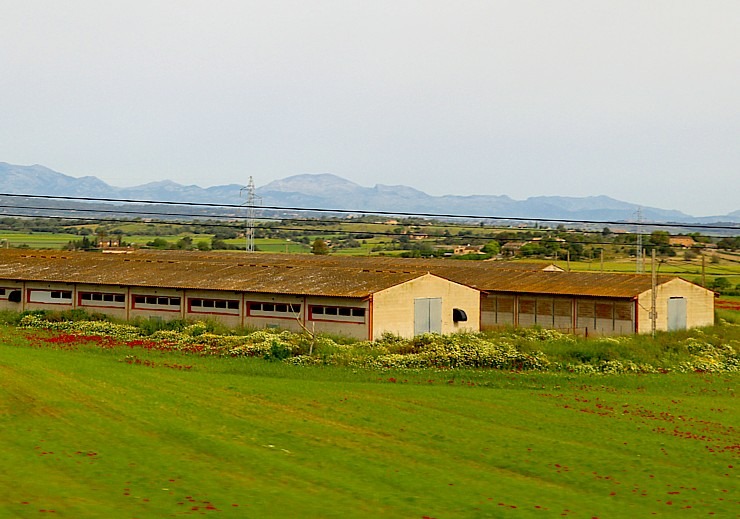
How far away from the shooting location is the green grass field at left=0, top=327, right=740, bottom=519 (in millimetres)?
20969

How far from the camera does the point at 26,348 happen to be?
45031mm

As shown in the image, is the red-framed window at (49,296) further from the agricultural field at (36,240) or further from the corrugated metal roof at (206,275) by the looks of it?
the agricultural field at (36,240)

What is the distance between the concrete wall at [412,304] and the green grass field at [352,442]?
9235mm

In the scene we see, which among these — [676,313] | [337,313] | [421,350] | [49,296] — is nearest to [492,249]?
[676,313]

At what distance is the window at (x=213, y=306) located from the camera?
54.1 meters

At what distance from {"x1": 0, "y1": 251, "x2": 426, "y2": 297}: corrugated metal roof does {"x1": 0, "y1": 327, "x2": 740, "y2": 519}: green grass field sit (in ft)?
37.4

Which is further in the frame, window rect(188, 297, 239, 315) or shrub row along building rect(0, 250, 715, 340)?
window rect(188, 297, 239, 315)

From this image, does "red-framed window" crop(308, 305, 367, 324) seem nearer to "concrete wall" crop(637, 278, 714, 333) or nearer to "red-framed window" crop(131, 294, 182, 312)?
"red-framed window" crop(131, 294, 182, 312)

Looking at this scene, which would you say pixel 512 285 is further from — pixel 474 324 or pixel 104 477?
pixel 104 477

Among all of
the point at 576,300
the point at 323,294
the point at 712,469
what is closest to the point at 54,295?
the point at 323,294

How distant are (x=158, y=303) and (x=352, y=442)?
105 ft

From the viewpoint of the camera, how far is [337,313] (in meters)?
51.0

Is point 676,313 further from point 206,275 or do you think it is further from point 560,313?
Answer: point 206,275

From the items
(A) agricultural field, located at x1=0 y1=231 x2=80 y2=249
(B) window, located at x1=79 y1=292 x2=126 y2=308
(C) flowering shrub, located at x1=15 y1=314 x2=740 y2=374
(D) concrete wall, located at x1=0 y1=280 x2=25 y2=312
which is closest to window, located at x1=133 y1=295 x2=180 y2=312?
(B) window, located at x1=79 y1=292 x2=126 y2=308
